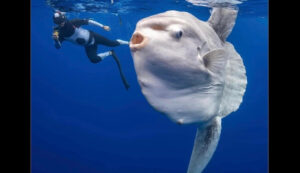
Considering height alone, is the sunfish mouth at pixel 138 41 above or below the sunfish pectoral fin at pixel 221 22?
above

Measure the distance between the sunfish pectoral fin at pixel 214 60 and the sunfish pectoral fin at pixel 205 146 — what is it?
0.73m

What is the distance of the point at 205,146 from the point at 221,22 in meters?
1.50

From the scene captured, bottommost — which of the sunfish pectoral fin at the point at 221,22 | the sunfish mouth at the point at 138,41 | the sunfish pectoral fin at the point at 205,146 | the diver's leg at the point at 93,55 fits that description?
the diver's leg at the point at 93,55

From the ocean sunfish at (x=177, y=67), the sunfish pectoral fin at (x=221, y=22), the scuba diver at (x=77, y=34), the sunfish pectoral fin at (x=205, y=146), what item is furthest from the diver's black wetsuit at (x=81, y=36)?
the ocean sunfish at (x=177, y=67)

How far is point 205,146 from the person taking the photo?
262cm

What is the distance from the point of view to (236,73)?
277cm

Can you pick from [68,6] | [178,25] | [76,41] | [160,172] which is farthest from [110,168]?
[178,25]

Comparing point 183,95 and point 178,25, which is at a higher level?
point 178,25

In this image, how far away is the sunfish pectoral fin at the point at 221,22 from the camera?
300cm

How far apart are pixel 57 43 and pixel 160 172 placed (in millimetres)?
7415

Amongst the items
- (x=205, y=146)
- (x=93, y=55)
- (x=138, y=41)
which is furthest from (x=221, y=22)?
(x=93, y=55)

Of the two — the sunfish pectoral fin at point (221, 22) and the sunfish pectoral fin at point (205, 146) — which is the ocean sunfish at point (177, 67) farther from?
the sunfish pectoral fin at point (221, 22)

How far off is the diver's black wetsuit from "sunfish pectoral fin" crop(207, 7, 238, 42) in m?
5.36

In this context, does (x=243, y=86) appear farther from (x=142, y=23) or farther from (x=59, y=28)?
(x=59, y=28)
